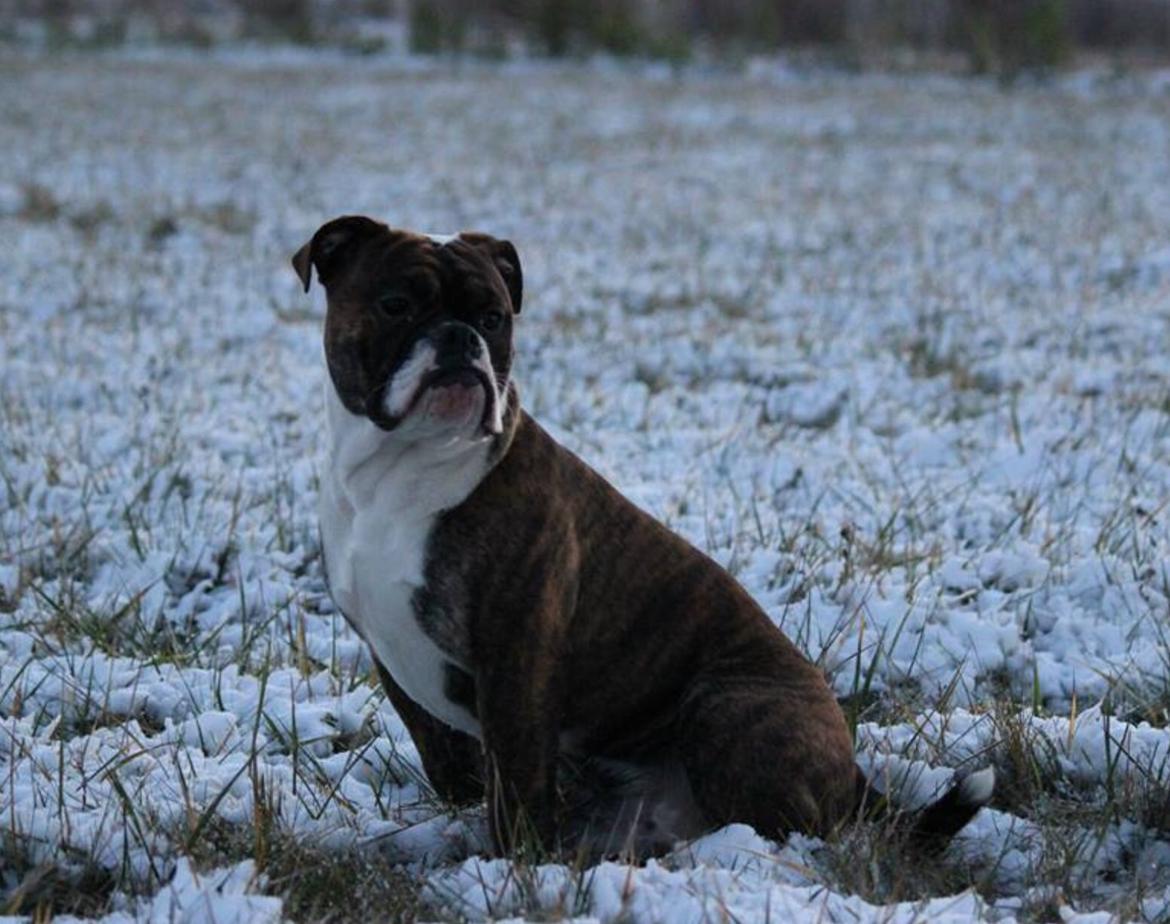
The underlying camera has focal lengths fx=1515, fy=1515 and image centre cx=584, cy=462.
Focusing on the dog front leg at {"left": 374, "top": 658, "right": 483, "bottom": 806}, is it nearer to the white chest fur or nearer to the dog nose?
the white chest fur

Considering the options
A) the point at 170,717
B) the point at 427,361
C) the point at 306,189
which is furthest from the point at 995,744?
the point at 306,189

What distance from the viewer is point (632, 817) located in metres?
3.44

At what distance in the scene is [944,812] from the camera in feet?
10.4

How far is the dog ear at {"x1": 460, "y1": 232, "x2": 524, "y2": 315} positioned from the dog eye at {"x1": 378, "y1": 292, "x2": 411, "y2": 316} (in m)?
0.27

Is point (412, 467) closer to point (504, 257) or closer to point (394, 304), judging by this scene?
point (394, 304)

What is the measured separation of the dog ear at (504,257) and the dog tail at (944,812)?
4.60ft

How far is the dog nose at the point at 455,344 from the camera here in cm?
307

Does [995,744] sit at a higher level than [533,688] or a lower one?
lower

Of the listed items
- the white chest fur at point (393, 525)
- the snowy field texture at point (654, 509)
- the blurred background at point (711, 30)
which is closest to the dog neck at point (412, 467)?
the white chest fur at point (393, 525)

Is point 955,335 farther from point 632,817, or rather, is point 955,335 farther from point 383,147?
point 383,147

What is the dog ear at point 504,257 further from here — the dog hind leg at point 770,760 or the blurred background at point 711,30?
the blurred background at point 711,30

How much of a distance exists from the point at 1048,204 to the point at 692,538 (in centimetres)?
1021

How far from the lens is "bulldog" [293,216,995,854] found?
3137 mm

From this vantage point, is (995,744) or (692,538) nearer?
(995,744)
